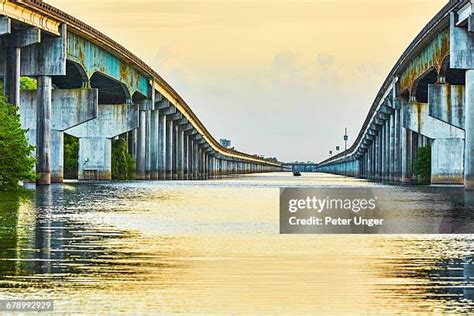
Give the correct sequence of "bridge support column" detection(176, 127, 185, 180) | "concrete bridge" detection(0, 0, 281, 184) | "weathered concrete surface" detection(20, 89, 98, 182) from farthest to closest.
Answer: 1. "bridge support column" detection(176, 127, 185, 180)
2. "weathered concrete surface" detection(20, 89, 98, 182)
3. "concrete bridge" detection(0, 0, 281, 184)

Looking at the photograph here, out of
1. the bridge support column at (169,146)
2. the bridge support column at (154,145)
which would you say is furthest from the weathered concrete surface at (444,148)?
the bridge support column at (169,146)

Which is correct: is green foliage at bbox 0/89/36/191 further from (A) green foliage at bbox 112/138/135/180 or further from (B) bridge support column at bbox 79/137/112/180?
(A) green foliage at bbox 112/138/135/180

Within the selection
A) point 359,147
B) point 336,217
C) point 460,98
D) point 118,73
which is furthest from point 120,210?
point 359,147

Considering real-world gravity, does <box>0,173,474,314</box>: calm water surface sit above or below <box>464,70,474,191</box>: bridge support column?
below

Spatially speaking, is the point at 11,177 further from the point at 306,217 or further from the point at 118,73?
the point at 118,73

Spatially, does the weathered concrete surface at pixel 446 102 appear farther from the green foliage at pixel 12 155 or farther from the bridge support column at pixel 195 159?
the bridge support column at pixel 195 159

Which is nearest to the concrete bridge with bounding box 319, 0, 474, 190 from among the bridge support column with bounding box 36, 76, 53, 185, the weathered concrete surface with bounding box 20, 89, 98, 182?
the weathered concrete surface with bounding box 20, 89, 98, 182

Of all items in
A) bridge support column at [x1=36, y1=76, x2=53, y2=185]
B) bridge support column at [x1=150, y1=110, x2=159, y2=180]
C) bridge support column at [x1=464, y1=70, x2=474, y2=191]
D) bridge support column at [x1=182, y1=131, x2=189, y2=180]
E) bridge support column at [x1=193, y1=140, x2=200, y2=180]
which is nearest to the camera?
bridge support column at [x1=464, y1=70, x2=474, y2=191]
